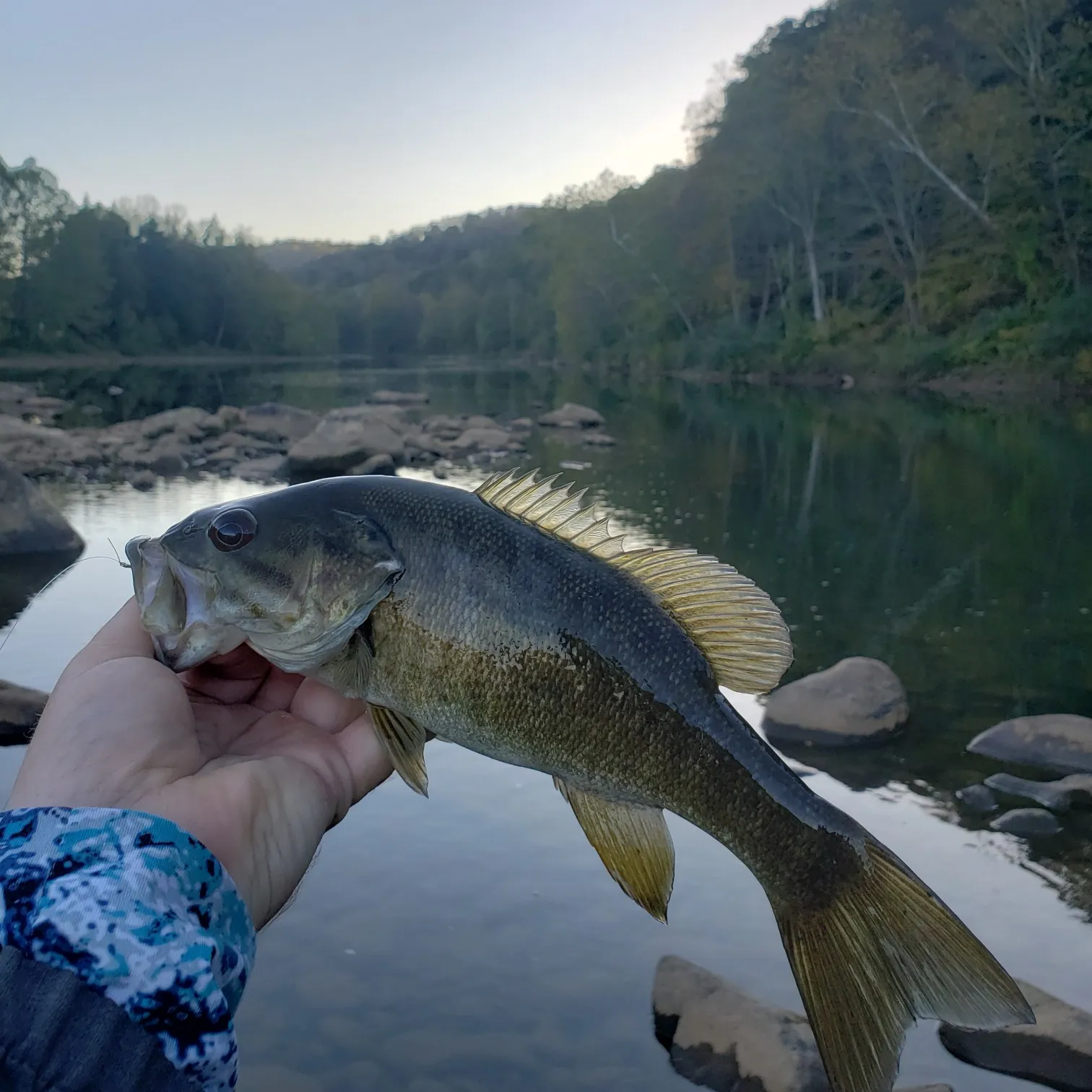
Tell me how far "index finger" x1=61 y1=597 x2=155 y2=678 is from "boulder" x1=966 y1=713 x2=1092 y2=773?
19.6ft

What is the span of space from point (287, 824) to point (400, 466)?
1839cm

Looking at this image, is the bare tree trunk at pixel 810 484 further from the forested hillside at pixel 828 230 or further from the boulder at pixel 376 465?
the forested hillside at pixel 828 230

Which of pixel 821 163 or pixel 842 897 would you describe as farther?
pixel 821 163

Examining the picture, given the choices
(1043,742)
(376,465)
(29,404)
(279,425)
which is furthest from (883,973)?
(29,404)

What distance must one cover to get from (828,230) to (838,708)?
54640 millimetres

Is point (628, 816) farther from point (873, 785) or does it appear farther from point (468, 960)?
point (873, 785)

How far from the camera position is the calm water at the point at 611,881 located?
4227 mm

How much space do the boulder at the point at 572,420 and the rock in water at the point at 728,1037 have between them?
26936 mm

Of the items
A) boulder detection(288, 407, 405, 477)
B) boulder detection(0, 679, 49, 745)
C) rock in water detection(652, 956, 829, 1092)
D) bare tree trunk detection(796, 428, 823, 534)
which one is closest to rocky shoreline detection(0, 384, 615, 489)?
boulder detection(288, 407, 405, 477)

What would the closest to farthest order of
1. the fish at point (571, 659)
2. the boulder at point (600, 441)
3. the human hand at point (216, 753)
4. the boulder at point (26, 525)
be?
the human hand at point (216, 753)
the fish at point (571, 659)
the boulder at point (26, 525)
the boulder at point (600, 441)

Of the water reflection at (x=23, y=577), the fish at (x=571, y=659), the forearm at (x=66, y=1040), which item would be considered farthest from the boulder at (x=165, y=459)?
the forearm at (x=66, y=1040)

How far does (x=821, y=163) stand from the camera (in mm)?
51812

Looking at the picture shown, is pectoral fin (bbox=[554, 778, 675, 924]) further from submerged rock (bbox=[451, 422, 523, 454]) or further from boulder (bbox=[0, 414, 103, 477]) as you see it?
submerged rock (bbox=[451, 422, 523, 454])

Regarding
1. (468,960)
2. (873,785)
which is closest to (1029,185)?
(873,785)
